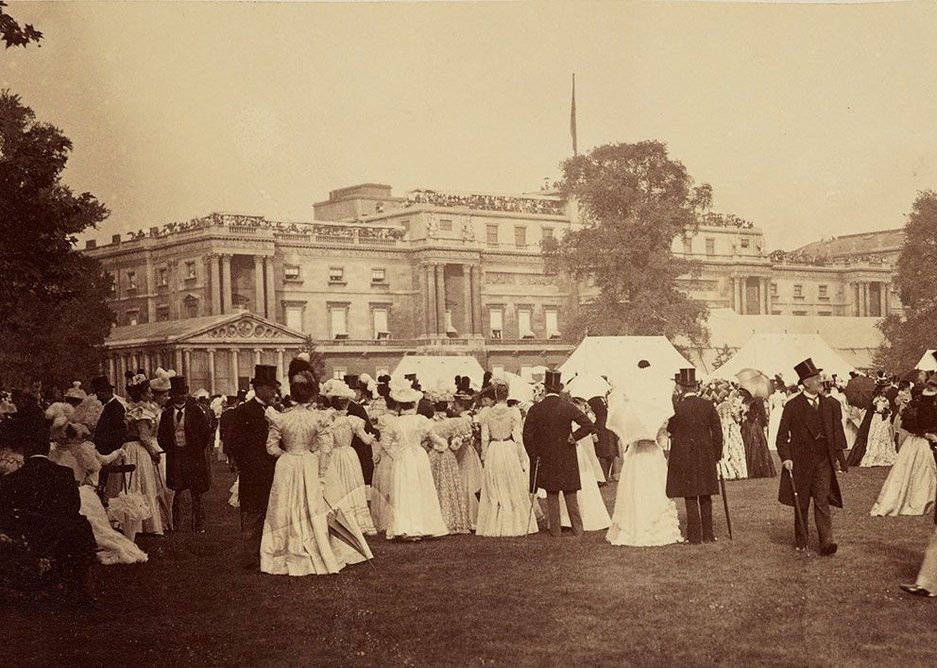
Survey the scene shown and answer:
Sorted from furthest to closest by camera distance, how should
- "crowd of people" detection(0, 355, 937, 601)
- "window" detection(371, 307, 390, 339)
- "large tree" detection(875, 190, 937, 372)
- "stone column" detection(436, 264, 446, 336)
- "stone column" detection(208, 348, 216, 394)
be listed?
"window" detection(371, 307, 390, 339) < "stone column" detection(436, 264, 446, 336) < "stone column" detection(208, 348, 216, 394) < "large tree" detection(875, 190, 937, 372) < "crowd of people" detection(0, 355, 937, 601)

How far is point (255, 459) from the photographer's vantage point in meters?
11.8

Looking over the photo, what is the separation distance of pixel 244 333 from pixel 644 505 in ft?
154

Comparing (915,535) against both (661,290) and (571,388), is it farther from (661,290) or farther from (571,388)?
(661,290)

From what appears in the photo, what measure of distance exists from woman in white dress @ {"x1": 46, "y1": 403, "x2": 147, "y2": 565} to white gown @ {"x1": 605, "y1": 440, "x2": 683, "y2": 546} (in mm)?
4950

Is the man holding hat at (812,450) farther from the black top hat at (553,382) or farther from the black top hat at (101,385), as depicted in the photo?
the black top hat at (101,385)

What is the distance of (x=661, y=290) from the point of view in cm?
4406

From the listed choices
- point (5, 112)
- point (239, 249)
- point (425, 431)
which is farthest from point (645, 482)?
point (239, 249)

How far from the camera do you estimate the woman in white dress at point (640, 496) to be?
1309 centimetres

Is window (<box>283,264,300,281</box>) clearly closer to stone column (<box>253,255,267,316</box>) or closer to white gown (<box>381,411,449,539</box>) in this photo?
stone column (<box>253,255,267,316</box>)

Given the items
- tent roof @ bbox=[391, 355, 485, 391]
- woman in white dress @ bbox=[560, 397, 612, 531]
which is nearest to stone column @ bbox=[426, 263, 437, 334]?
tent roof @ bbox=[391, 355, 485, 391]

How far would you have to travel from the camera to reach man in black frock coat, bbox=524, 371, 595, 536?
44.9ft

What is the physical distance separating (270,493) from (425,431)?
2.71m

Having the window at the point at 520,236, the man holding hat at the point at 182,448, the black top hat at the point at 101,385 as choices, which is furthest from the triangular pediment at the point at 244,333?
the man holding hat at the point at 182,448

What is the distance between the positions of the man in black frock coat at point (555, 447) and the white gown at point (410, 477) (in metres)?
1.17
